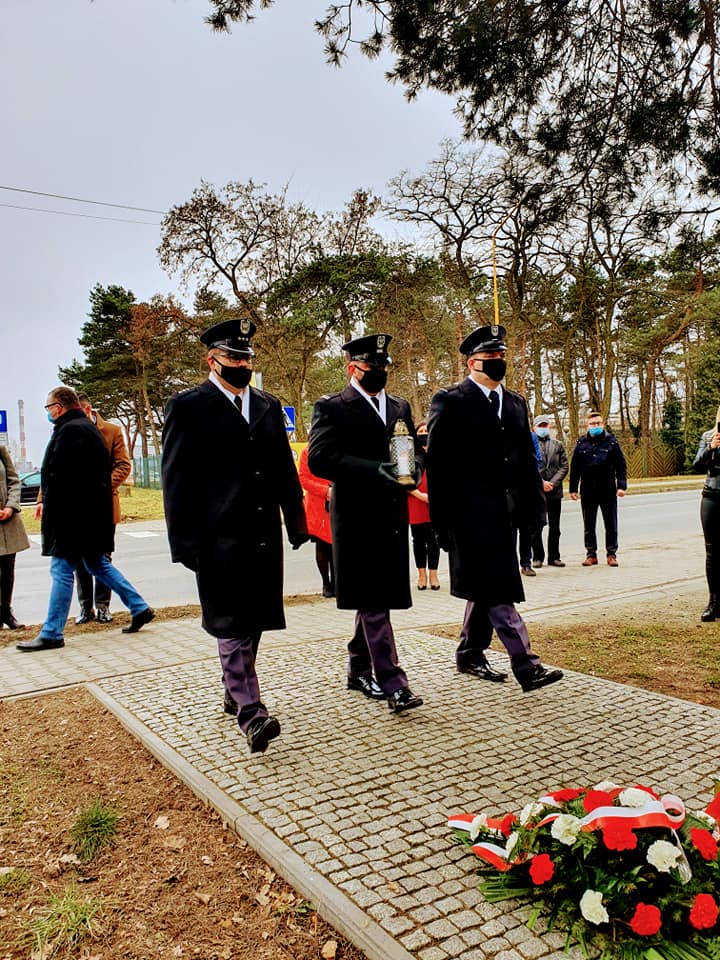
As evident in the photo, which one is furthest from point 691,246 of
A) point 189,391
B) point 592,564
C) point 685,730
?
point 592,564

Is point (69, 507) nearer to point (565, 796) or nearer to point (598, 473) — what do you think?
point (565, 796)

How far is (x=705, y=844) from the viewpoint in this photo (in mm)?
2582

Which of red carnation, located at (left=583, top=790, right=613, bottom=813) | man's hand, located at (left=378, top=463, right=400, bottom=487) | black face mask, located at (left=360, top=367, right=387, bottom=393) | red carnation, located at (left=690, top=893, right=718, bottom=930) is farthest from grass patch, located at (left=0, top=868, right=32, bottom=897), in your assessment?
black face mask, located at (left=360, top=367, right=387, bottom=393)

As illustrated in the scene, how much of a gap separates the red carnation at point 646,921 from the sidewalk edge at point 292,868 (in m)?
0.66

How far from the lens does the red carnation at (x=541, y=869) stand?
8.65 feet

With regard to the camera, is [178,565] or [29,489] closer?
[178,565]

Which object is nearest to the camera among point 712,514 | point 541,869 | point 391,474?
point 541,869

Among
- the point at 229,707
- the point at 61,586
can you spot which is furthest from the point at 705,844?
the point at 61,586

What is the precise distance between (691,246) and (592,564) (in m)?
5.33

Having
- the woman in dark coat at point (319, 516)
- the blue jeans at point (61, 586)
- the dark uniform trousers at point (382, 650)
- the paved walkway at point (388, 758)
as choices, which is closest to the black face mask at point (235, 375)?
the dark uniform trousers at point (382, 650)

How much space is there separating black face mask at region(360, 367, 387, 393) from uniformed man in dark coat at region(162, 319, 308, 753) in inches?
29.5

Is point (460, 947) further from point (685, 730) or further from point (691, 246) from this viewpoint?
point (691, 246)

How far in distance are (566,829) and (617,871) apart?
19cm

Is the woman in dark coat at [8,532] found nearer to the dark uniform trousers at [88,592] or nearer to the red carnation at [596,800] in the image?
the dark uniform trousers at [88,592]
